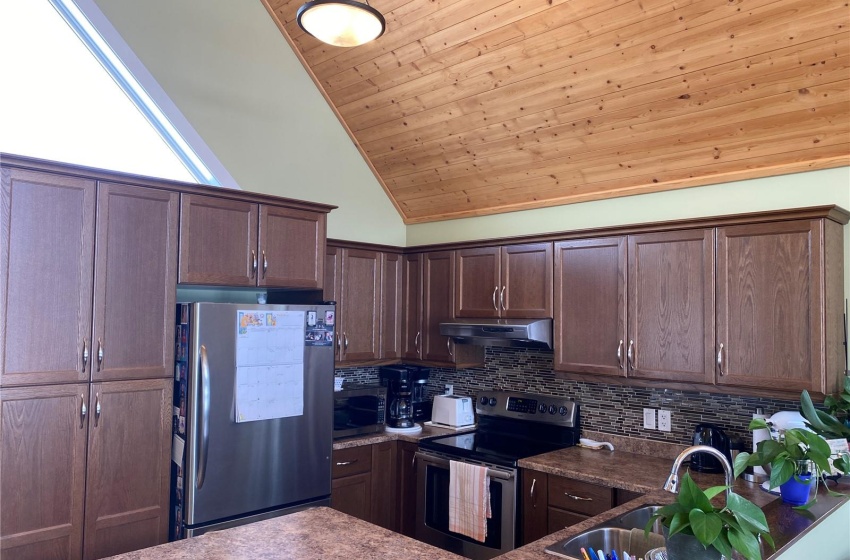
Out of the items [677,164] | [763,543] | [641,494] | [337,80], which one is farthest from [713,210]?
[337,80]

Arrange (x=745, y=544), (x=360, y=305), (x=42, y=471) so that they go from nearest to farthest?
(x=745, y=544)
(x=42, y=471)
(x=360, y=305)

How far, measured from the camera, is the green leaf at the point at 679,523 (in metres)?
1.40

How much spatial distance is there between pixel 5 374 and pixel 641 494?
275 centimetres

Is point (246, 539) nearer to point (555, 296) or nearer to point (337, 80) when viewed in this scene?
point (555, 296)

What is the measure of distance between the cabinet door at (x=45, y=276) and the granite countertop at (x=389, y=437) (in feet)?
5.15

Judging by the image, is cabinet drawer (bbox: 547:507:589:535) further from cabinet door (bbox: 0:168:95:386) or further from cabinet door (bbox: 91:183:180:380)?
cabinet door (bbox: 0:168:95:386)

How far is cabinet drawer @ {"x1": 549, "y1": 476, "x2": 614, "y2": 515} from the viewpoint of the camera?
2.95m

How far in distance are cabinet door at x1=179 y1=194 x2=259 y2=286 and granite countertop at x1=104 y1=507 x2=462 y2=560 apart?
4.68 ft

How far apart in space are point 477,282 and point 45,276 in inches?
95.6

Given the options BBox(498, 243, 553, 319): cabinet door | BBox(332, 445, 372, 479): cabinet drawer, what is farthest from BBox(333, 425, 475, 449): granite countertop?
BBox(498, 243, 553, 319): cabinet door

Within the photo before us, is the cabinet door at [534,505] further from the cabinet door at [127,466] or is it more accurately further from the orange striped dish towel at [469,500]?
the cabinet door at [127,466]

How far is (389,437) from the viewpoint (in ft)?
13.0

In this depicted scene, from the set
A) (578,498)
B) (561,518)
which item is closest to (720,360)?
(578,498)

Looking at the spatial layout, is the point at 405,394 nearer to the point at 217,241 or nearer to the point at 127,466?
the point at 217,241
